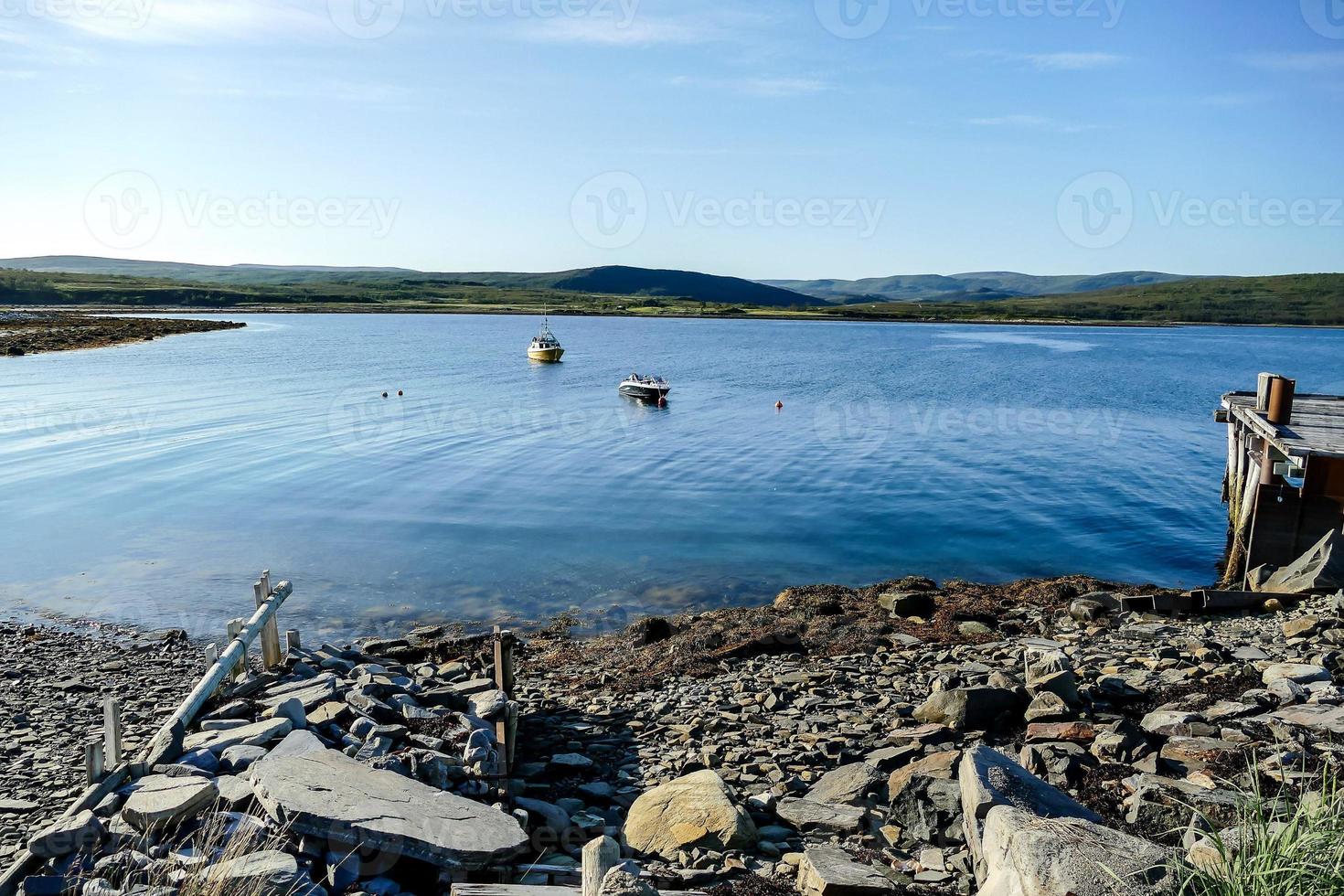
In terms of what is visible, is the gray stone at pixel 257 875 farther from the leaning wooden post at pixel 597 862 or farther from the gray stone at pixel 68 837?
the leaning wooden post at pixel 597 862

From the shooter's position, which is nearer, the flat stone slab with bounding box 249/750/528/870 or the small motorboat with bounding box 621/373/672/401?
the flat stone slab with bounding box 249/750/528/870

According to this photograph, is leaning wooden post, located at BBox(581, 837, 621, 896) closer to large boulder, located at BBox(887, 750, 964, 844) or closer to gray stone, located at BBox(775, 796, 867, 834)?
gray stone, located at BBox(775, 796, 867, 834)

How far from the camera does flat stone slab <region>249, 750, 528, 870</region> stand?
788 cm

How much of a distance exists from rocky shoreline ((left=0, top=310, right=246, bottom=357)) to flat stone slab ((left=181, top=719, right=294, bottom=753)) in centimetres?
8991

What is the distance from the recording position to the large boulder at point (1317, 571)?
683 inches

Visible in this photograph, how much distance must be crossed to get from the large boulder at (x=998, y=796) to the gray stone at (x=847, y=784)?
1.44 metres

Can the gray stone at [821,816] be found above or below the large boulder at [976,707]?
below

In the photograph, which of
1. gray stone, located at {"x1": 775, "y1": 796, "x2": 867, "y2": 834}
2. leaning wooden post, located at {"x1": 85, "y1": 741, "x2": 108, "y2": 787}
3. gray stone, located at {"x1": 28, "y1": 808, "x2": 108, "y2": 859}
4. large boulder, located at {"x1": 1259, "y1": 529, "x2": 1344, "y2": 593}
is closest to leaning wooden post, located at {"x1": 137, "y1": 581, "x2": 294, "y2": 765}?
leaning wooden post, located at {"x1": 85, "y1": 741, "x2": 108, "y2": 787}

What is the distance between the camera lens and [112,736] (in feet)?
29.9

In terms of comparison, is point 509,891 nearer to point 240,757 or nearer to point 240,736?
point 240,757

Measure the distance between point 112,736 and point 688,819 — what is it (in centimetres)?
598

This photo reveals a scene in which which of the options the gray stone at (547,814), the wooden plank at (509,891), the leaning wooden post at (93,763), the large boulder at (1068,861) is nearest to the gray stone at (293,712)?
the leaning wooden post at (93,763)

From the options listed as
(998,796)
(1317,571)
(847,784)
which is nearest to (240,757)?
(847,784)

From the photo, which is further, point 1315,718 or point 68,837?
point 1315,718
